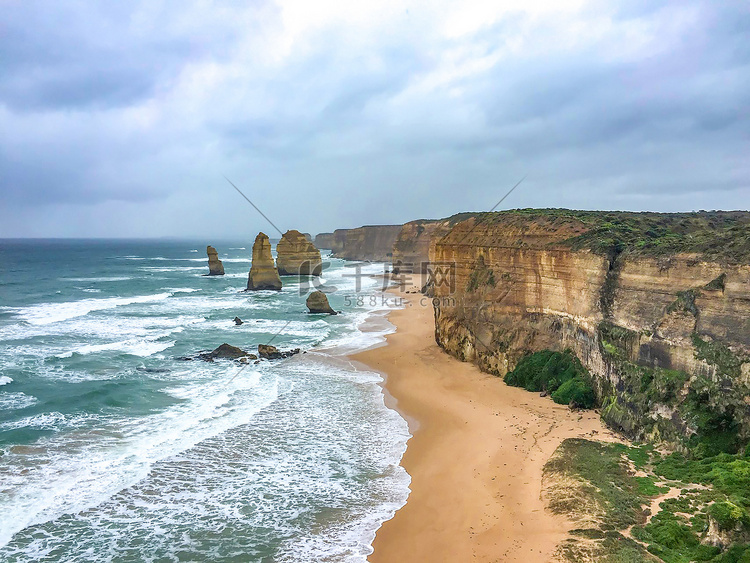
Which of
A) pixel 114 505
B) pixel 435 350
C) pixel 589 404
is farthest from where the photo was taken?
pixel 435 350

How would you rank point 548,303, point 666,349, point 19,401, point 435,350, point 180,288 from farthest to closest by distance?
1. point 180,288
2. point 435,350
3. point 548,303
4. point 19,401
5. point 666,349

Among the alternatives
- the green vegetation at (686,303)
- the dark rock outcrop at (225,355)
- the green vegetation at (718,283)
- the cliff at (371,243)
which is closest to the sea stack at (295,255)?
the cliff at (371,243)

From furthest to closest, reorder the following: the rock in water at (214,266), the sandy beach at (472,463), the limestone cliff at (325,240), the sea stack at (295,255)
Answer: the limestone cliff at (325,240), the rock in water at (214,266), the sea stack at (295,255), the sandy beach at (472,463)

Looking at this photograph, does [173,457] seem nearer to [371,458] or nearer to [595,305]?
A: [371,458]

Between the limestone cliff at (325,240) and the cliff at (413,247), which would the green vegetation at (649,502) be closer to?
the cliff at (413,247)

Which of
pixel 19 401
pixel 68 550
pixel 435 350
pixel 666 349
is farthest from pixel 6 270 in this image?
pixel 666 349

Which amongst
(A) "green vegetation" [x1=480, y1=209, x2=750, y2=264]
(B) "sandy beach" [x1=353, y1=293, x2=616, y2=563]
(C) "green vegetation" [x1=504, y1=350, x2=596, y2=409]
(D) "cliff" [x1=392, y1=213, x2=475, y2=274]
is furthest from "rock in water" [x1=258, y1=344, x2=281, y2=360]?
(D) "cliff" [x1=392, y1=213, x2=475, y2=274]

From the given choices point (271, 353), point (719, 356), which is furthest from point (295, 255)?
point (719, 356)
